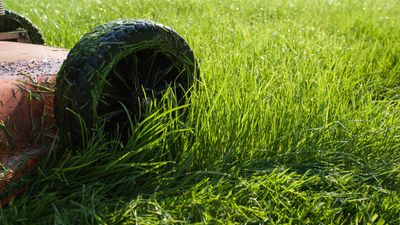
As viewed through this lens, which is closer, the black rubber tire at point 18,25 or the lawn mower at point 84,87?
the lawn mower at point 84,87

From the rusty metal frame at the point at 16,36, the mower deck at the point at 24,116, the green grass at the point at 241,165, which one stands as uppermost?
the rusty metal frame at the point at 16,36

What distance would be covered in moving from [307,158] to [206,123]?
1.24ft

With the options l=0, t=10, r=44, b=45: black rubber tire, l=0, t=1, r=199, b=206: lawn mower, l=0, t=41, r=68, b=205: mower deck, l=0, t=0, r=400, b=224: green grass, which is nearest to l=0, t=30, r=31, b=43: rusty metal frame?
l=0, t=10, r=44, b=45: black rubber tire

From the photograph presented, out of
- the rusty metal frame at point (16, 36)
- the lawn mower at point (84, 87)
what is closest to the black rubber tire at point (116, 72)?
the lawn mower at point (84, 87)

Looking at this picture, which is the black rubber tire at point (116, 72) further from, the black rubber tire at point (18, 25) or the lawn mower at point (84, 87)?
the black rubber tire at point (18, 25)

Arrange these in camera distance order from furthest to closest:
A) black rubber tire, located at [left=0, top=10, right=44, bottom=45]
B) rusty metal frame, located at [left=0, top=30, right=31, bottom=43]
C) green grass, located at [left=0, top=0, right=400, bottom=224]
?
black rubber tire, located at [left=0, top=10, right=44, bottom=45], rusty metal frame, located at [left=0, top=30, right=31, bottom=43], green grass, located at [left=0, top=0, right=400, bottom=224]

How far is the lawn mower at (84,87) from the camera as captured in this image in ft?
6.32

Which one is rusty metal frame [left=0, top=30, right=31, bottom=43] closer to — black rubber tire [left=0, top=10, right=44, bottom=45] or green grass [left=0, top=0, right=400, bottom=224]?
black rubber tire [left=0, top=10, right=44, bottom=45]

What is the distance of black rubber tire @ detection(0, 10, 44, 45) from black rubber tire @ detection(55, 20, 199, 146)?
3.52 feet

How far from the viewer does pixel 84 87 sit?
1.91 metres

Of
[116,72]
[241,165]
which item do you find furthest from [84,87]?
[241,165]

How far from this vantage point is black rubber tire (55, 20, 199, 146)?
6.31ft

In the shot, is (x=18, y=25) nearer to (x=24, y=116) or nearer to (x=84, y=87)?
(x=24, y=116)

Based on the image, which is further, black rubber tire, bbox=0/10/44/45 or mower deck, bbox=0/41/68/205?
black rubber tire, bbox=0/10/44/45
